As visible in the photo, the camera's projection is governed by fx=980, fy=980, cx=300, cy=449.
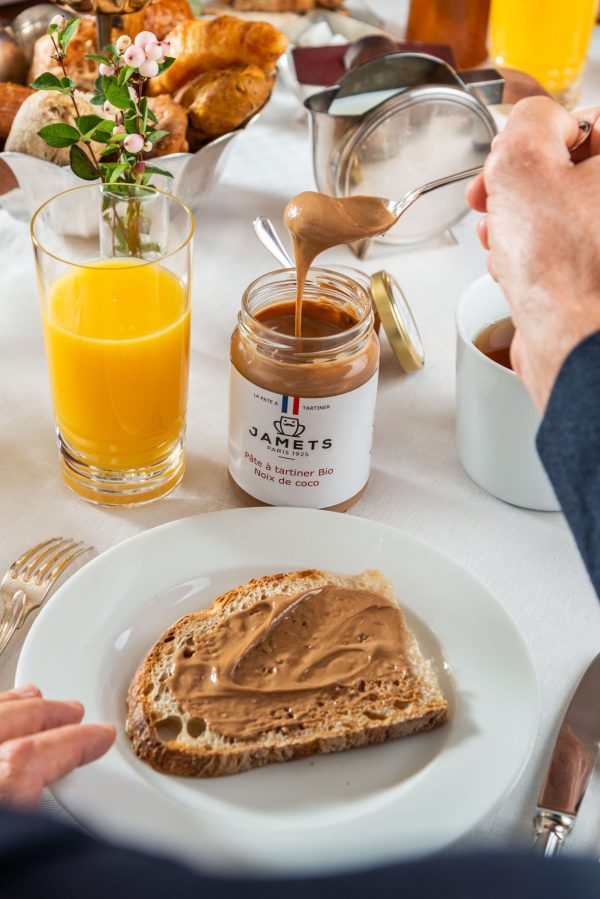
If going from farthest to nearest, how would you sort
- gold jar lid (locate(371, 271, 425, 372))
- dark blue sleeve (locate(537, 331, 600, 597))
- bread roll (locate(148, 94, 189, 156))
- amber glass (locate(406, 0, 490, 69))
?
amber glass (locate(406, 0, 490, 69)), bread roll (locate(148, 94, 189, 156)), gold jar lid (locate(371, 271, 425, 372)), dark blue sleeve (locate(537, 331, 600, 597))

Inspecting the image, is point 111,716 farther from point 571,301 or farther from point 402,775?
point 571,301

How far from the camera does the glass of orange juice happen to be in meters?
1.04

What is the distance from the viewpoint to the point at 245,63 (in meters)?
1.55

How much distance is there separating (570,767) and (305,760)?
9.0 inches

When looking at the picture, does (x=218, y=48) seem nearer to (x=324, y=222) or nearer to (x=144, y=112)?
(x=144, y=112)

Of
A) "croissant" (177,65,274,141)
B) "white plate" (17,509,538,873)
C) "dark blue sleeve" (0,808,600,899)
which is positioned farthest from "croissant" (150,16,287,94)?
"dark blue sleeve" (0,808,600,899)

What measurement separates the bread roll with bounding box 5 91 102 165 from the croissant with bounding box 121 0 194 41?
33 centimetres

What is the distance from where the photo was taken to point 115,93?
1.06 metres

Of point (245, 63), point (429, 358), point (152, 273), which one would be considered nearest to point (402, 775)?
point (152, 273)

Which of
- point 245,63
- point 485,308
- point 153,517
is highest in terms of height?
point 245,63

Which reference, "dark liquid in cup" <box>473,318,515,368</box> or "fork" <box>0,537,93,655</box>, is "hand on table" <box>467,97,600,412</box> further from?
"fork" <box>0,537,93,655</box>

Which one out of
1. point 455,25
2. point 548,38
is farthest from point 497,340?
point 455,25

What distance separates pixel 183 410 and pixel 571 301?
497 mm

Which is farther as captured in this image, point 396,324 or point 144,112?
point 396,324
